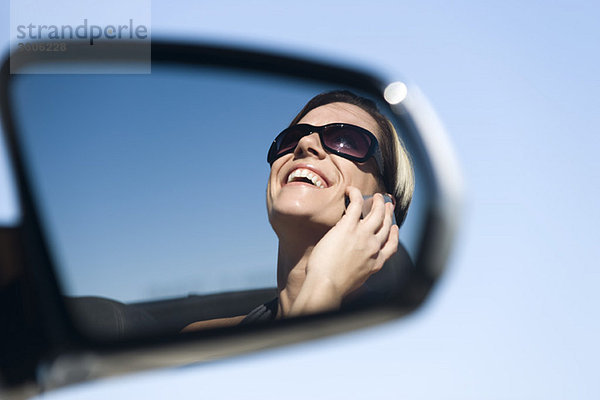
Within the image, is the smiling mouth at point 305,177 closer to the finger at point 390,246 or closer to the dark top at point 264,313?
the finger at point 390,246

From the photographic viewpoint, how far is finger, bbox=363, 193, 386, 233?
76.2 inches

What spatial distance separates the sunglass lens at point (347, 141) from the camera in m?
2.22

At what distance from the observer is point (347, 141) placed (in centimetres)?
224

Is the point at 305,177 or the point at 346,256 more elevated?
the point at 305,177

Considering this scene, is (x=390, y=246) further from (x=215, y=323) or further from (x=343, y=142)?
(x=215, y=323)

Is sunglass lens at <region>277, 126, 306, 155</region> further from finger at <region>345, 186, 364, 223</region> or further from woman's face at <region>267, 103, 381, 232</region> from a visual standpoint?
finger at <region>345, 186, 364, 223</region>

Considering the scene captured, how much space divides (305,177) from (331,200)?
0.15 metres

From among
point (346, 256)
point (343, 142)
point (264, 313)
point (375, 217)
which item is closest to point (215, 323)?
point (264, 313)

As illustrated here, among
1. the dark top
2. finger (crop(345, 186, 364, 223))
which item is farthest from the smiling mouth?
the dark top

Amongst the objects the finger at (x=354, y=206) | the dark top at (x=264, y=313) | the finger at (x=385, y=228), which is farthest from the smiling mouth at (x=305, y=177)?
the dark top at (x=264, y=313)

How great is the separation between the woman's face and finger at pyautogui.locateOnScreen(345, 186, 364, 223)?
7 cm

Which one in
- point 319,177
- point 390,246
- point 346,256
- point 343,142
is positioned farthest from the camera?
point 343,142

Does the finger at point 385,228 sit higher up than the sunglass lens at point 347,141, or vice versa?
the sunglass lens at point 347,141

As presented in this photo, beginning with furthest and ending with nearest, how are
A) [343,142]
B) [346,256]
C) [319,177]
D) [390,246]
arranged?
[343,142] → [319,177] → [390,246] → [346,256]
